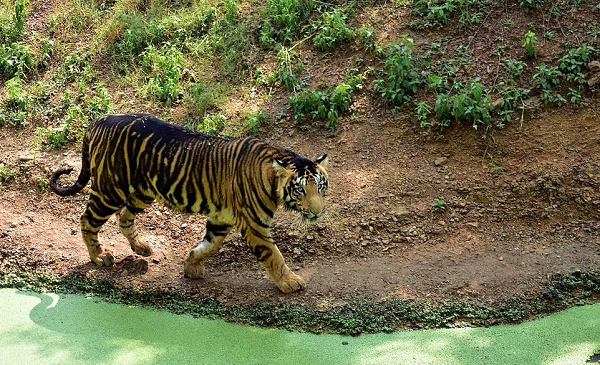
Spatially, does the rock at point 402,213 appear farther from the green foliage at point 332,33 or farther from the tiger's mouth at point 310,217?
the green foliage at point 332,33

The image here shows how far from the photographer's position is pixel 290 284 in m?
6.39

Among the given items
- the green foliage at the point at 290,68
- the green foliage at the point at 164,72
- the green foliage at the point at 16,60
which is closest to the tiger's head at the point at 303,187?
the green foliage at the point at 290,68

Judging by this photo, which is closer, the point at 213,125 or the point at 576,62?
the point at 576,62

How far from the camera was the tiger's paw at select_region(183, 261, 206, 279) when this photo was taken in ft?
22.2

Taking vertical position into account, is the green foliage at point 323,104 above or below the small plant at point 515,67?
below

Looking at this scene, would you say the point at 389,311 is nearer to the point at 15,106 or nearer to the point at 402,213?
the point at 402,213

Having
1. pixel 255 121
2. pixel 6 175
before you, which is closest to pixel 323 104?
pixel 255 121

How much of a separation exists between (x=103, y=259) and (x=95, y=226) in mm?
382

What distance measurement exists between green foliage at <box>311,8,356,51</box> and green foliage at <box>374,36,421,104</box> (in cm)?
91

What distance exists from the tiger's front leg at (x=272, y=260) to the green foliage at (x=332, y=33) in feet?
12.3

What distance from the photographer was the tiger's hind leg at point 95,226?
678 centimetres

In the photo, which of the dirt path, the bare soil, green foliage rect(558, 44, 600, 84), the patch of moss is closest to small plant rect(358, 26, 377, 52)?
the bare soil

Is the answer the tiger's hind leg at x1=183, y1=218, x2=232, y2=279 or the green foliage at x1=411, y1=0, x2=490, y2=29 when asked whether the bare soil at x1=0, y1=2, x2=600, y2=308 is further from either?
the green foliage at x1=411, y1=0, x2=490, y2=29

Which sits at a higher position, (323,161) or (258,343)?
(323,161)
